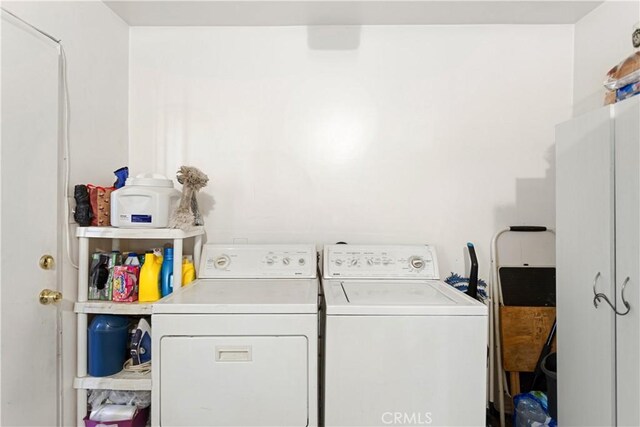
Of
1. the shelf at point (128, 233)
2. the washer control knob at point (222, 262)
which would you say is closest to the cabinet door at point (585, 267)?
the washer control knob at point (222, 262)

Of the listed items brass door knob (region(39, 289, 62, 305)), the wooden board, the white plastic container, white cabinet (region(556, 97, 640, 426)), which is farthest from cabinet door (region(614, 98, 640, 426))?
brass door knob (region(39, 289, 62, 305))

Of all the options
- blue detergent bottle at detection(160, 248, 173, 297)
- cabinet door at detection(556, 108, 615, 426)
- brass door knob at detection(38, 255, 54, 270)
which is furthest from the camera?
blue detergent bottle at detection(160, 248, 173, 297)

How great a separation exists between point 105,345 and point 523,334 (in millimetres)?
2278

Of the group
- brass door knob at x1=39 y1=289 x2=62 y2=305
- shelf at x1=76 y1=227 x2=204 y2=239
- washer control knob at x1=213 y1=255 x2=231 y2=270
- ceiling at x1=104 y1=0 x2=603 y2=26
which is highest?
ceiling at x1=104 y1=0 x2=603 y2=26

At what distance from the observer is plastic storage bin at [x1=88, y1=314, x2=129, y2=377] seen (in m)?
1.56

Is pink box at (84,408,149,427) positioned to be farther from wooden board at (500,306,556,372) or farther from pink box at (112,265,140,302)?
wooden board at (500,306,556,372)

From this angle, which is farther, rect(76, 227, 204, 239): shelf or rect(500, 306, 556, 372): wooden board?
rect(500, 306, 556, 372): wooden board

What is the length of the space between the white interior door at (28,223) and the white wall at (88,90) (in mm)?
77

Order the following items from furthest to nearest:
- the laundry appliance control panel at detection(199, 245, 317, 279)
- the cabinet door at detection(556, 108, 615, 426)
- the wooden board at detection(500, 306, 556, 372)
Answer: the wooden board at detection(500, 306, 556, 372) < the laundry appliance control panel at detection(199, 245, 317, 279) < the cabinet door at detection(556, 108, 615, 426)

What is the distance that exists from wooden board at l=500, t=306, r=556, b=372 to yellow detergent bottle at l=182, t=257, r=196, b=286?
70.9 inches

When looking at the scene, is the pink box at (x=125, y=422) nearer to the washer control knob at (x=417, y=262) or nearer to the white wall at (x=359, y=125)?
the white wall at (x=359, y=125)

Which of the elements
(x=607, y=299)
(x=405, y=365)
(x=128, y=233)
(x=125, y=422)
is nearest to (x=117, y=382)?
(x=125, y=422)

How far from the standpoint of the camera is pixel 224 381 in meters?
1.26

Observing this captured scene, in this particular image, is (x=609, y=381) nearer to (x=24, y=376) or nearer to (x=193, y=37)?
(x=24, y=376)
